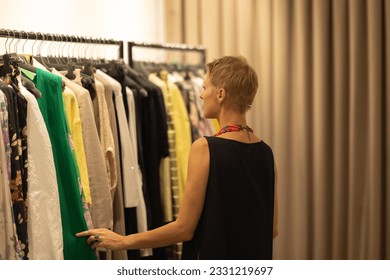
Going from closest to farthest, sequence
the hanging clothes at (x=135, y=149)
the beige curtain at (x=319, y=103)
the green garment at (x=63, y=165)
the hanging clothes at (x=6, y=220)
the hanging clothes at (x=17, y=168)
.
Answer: the hanging clothes at (x=6, y=220) < the hanging clothes at (x=17, y=168) < the green garment at (x=63, y=165) < the hanging clothes at (x=135, y=149) < the beige curtain at (x=319, y=103)

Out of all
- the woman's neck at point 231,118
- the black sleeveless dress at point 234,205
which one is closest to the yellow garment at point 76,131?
the black sleeveless dress at point 234,205

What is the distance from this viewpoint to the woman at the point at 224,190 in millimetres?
2166

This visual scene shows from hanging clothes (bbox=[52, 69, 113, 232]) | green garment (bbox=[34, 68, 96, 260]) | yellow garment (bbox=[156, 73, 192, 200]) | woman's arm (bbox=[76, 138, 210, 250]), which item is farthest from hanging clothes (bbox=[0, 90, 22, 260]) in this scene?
yellow garment (bbox=[156, 73, 192, 200])

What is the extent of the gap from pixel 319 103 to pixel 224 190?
6.31 feet

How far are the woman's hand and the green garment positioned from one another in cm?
3

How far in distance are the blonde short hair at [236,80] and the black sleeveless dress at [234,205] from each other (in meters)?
0.15

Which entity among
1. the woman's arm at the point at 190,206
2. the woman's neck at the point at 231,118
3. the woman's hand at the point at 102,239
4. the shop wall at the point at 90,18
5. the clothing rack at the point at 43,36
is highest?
the shop wall at the point at 90,18

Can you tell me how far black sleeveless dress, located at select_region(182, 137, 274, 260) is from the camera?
2172mm

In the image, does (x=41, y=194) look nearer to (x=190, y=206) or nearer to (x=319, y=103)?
(x=190, y=206)

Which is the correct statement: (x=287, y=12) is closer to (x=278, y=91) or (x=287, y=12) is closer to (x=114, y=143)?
(x=278, y=91)

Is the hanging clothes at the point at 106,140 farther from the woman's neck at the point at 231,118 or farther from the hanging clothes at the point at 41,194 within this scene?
the woman's neck at the point at 231,118

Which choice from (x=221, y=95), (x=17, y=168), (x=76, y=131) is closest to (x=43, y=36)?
(x=76, y=131)

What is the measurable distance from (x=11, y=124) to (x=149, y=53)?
84.1 inches

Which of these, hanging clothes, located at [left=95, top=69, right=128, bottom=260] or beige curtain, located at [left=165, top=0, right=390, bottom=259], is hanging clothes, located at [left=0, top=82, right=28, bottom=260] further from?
beige curtain, located at [left=165, top=0, right=390, bottom=259]
